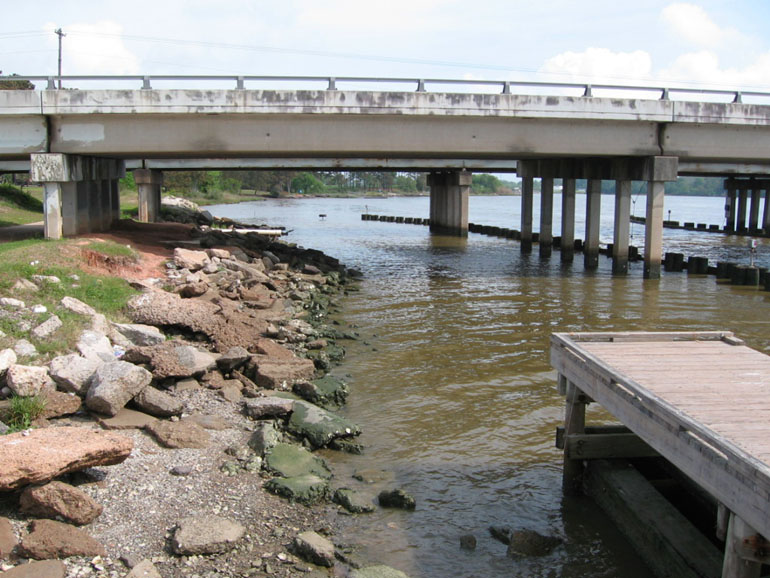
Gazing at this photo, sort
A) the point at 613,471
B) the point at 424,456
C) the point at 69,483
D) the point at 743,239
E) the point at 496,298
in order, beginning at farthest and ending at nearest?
1. the point at 743,239
2. the point at 496,298
3. the point at 424,456
4. the point at 613,471
5. the point at 69,483

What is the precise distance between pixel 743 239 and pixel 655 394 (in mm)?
53946

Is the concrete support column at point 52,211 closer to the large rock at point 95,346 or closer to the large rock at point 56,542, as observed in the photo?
the large rock at point 95,346

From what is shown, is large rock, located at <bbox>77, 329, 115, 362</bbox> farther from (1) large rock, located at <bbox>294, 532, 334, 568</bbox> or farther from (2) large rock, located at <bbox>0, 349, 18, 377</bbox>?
(1) large rock, located at <bbox>294, 532, 334, 568</bbox>

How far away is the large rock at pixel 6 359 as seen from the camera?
393 inches

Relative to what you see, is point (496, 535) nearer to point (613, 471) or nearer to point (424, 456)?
point (613, 471)

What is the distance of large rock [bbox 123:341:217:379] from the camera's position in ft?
37.2

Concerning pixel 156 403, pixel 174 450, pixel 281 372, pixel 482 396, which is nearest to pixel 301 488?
pixel 174 450

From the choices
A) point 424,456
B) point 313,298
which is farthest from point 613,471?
point 313,298

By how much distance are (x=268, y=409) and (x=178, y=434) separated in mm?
1675

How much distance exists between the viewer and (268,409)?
36.5ft

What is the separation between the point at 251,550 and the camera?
294 inches

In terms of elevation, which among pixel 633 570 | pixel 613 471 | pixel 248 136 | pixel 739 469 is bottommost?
pixel 633 570

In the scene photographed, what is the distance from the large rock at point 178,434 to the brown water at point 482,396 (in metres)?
1.78

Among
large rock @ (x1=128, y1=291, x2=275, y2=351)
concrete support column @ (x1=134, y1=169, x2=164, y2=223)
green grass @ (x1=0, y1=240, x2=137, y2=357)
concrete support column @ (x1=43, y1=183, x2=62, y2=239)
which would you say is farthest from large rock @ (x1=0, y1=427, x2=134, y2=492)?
concrete support column @ (x1=134, y1=169, x2=164, y2=223)
